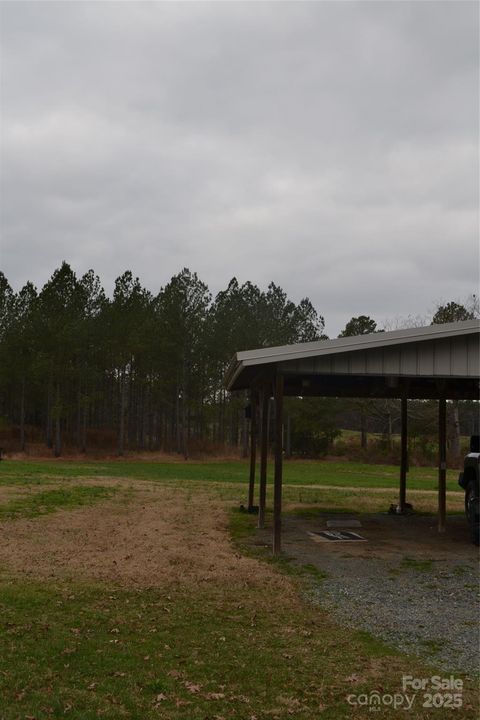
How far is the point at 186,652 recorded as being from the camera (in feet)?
17.3

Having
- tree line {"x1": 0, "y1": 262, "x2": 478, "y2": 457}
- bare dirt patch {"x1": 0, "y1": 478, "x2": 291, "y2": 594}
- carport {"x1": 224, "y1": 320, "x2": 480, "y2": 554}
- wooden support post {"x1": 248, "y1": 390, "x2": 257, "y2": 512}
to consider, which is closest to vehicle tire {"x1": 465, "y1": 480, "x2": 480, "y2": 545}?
carport {"x1": 224, "y1": 320, "x2": 480, "y2": 554}

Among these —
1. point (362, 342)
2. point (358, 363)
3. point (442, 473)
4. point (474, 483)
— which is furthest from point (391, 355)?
point (474, 483)

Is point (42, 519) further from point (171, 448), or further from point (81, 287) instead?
point (171, 448)

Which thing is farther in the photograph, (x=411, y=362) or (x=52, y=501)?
(x=52, y=501)

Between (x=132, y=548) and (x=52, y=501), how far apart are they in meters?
5.54

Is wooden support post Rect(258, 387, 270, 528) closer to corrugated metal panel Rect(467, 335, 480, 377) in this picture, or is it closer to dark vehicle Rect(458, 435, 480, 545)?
dark vehicle Rect(458, 435, 480, 545)

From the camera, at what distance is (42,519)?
12.1 meters

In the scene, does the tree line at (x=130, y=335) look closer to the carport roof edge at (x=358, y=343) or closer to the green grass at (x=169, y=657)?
the carport roof edge at (x=358, y=343)

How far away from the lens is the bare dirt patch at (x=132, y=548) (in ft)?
26.6

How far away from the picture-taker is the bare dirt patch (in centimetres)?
811

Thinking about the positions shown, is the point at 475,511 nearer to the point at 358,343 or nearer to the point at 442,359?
the point at 442,359

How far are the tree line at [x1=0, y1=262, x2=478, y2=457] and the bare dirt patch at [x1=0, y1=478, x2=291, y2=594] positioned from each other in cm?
2675

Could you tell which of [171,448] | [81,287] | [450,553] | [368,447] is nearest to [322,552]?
[450,553]

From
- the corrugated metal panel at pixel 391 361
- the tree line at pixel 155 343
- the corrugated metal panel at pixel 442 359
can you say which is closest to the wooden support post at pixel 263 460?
the corrugated metal panel at pixel 391 361
